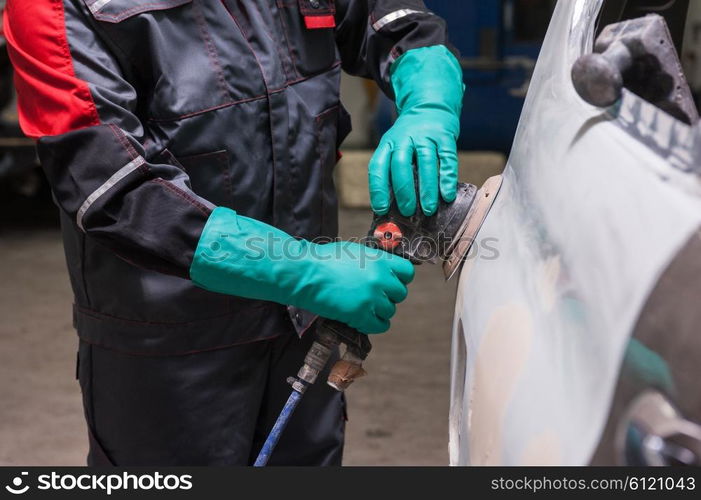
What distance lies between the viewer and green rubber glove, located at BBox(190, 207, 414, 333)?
1.35m

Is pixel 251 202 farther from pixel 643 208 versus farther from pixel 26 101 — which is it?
pixel 643 208

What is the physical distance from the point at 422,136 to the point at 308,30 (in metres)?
0.34

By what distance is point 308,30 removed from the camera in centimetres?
165

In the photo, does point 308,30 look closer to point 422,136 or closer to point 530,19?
point 422,136

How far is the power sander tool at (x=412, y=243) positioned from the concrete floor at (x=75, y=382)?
140cm

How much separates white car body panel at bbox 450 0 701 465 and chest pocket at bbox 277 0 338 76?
61 cm

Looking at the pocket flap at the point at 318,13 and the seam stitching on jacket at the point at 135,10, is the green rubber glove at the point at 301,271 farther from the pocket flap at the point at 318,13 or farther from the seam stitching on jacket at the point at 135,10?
the pocket flap at the point at 318,13

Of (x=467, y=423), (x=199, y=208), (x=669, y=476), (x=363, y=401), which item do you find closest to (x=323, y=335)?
(x=199, y=208)

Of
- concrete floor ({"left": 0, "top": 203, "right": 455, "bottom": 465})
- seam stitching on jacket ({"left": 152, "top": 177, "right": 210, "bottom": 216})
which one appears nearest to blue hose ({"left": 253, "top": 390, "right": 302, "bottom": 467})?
seam stitching on jacket ({"left": 152, "top": 177, "right": 210, "bottom": 216})

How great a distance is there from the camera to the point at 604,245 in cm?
79

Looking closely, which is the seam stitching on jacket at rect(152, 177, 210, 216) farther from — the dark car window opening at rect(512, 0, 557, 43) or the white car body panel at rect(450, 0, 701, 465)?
the dark car window opening at rect(512, 0, 557, 43)

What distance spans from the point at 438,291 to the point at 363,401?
109 cm

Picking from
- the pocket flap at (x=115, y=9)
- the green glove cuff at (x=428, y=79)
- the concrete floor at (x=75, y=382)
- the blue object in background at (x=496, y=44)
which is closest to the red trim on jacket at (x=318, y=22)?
the green glove cuff at (x=428, y=79)

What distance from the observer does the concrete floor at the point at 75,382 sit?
2824 mm
